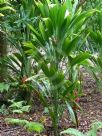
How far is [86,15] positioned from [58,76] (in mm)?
928

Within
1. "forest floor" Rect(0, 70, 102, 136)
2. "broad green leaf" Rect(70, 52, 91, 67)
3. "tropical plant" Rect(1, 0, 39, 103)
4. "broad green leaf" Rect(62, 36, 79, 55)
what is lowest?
"forest floor" Rect(0, 70, 102, 136)

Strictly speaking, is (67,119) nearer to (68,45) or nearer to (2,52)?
(68,45)

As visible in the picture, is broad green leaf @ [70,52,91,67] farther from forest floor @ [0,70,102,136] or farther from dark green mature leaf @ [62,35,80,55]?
forest floor @ [0,70,102,136]

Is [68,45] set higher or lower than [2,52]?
lower

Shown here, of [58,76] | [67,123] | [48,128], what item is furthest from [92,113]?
[58,76]

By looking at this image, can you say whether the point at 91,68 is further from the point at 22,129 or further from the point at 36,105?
the point at 22,129

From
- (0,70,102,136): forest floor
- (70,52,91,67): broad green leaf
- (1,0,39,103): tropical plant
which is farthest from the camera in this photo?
(1,0,39,103): tropical plant

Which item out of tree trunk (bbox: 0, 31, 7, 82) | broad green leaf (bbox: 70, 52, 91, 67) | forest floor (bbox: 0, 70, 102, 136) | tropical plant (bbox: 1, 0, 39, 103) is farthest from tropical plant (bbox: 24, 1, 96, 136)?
tree trunk (bbox: 0, 31, 7, 82)

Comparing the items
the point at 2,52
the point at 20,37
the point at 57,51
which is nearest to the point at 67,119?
the point at 57,51

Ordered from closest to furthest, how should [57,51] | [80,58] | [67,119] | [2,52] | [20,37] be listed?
[80,58] → [57,51] → [67,119] → [20,37] → [2,52]

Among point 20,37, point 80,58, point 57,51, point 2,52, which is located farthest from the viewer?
point 2,52

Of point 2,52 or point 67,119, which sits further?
point 2,52

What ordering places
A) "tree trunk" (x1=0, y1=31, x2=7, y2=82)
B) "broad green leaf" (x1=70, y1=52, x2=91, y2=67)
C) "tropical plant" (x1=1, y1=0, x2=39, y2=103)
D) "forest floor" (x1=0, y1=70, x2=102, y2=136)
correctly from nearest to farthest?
"broad green leaf" (x1=70, y1=52, x2=91, y2=67) < "forest floor" (x1=0, y1=70, x2=102, y2=136) < "tropical plant" (x1=1, y1=0, x2=39, y2=103) < "tree trunk" (x1=0, y1=31, x2=7, y2=82)

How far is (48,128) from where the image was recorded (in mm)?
5012
